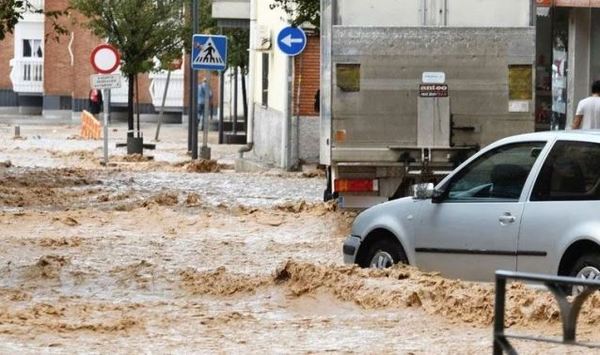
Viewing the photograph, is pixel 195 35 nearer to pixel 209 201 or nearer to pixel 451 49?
pixel 209 201

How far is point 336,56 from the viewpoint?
17734 millimetres

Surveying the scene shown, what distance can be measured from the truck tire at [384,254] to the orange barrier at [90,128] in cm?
3756

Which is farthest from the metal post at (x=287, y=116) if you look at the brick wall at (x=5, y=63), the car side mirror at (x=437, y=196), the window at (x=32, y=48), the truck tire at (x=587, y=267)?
the brick wall at (x=5, y=63)

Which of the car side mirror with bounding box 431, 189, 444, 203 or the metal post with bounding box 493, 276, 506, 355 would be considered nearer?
the metal post with bounding box 493, 276, 506, 355

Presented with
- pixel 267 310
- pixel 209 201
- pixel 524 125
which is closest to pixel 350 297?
pixel 267 310

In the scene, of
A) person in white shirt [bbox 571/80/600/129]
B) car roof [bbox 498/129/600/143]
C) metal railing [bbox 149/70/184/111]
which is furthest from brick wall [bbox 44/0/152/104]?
car roof [bbox 498/129/600/143]

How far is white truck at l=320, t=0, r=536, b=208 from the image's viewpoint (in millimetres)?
17734

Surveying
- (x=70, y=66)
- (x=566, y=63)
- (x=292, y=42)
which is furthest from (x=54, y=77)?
(x=566, y=63)

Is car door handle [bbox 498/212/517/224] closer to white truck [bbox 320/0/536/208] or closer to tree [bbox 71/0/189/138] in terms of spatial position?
white truck [bbox 320/0/536/208]

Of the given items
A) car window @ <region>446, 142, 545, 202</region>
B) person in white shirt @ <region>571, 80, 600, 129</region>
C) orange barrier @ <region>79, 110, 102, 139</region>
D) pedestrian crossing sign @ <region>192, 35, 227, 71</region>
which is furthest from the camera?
orange barrier @ <region>79, 110, 102, 139</region>

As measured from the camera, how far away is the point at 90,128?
51.9 metres

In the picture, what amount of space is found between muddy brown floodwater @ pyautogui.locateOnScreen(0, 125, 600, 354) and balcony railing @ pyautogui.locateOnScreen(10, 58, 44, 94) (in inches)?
1904

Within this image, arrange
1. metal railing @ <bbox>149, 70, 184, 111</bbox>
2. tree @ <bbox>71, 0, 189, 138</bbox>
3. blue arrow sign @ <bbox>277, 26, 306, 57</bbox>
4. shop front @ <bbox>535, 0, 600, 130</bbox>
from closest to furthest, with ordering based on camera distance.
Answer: shop front @ <bbox>535, 0, 600, 130</bbox>
blue arrow sign @ <bbox>277, 26, 306, 57</bbox>
tree @ <bbox>71, 0, 189, 138</bbox>
metal railing @ <bbox>149, 70, 184, 111</bbox>

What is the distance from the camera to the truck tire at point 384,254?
13.4 meters
